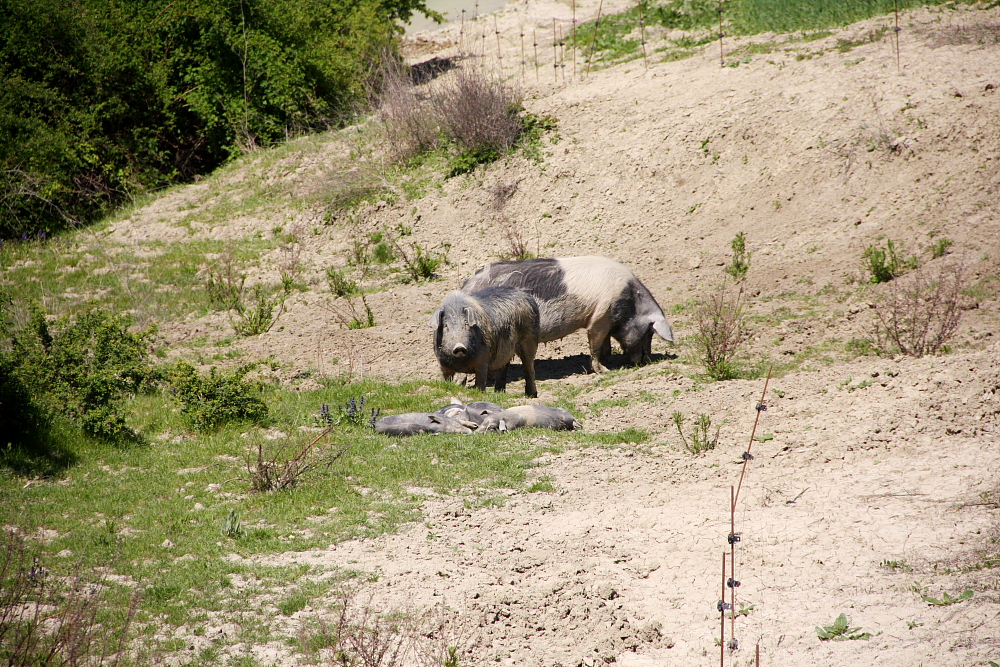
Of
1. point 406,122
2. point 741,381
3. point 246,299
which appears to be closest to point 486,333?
point 741,381

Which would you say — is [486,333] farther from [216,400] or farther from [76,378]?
[76,378]

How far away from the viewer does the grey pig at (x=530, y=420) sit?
875cm

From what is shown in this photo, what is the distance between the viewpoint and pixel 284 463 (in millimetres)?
7496

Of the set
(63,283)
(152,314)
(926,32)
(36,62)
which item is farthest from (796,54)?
(36,62)

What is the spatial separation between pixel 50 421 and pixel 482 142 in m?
11.4

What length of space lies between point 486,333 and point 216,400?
3098 millimetres

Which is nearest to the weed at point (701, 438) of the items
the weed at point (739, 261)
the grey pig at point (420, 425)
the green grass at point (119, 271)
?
the grey pig at point (420, 425)

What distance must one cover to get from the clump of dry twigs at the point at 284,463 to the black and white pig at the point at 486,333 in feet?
7.81

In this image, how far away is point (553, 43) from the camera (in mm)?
21875

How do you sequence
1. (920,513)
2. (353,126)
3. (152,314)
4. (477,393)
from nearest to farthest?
(920,513)
(477,393)
(152,314)
(353,126)

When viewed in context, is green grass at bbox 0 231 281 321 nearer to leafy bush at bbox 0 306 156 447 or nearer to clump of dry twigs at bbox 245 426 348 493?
leafy bush at bbox 0 306 156 447

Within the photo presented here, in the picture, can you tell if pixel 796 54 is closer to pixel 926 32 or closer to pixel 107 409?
pixel 926 32

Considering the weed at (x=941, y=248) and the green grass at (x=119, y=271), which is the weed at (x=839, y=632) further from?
the green grass at (x=119, y=271)

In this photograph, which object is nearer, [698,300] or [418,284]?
[698,300]
